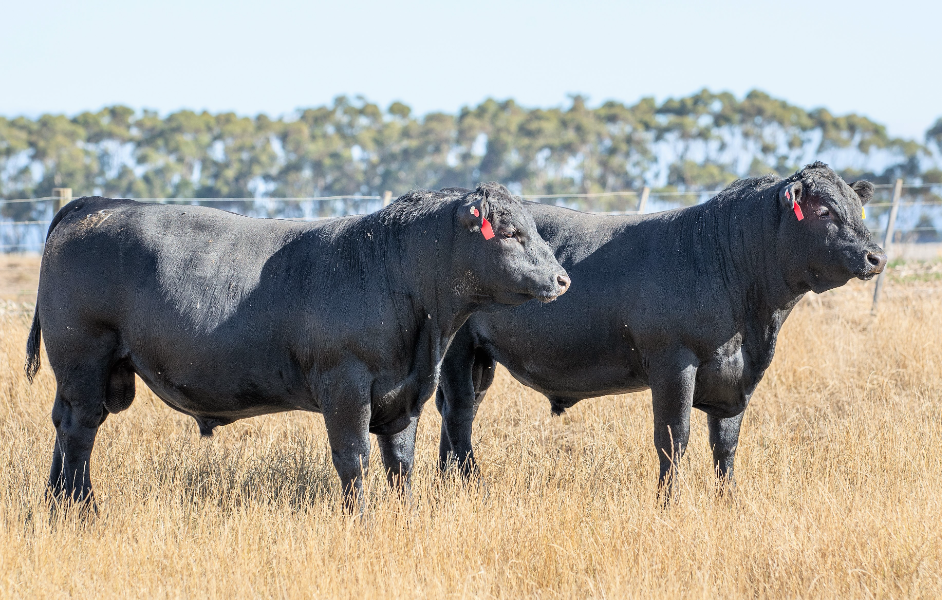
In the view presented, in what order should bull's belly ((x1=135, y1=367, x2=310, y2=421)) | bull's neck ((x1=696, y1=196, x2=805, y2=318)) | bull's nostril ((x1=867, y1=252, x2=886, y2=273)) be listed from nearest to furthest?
bull's belly ((x1=135, y1=367, x2=310, y2=421)) < bull's nostril ((x1=867, y1=252, x2=886, y2=273)) < bull's neck ((x1=696, y1=196, x2=805, y2=318))

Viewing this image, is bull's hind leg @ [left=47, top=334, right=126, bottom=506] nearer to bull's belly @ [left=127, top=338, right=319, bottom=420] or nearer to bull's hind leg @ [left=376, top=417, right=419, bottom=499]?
bull's belly @ [left=127, top=338, right=319, bottom=420]

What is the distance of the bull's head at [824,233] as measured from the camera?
5.38 metres

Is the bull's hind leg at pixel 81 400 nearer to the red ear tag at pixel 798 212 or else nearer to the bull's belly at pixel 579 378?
the bull's belly at pixel 579 378

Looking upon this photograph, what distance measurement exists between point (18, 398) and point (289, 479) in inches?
129

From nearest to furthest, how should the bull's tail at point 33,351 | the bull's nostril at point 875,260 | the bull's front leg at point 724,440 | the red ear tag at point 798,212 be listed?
the bull's nostril at point 875,260 < the red ear tag at point 798,212 < the bull's tail at point 33,351 < the bull's front leg at point 724,440

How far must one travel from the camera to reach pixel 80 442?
5.48 m

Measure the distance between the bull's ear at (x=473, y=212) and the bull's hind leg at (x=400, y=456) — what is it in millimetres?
1201

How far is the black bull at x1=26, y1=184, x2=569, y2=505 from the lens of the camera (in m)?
4.94

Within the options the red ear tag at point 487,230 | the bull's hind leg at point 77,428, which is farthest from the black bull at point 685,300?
the bull's hind leg at point 77,428

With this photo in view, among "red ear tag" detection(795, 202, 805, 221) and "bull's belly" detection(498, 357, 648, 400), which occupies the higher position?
"red ear tag" detection(795, 202, 805, 221)

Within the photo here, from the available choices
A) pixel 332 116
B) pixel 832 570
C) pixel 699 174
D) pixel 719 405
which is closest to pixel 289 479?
pixel 719 405

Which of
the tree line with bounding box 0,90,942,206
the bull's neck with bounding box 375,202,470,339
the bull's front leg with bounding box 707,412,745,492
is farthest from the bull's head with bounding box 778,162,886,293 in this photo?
the tree line with bounding box 0,90,942,206

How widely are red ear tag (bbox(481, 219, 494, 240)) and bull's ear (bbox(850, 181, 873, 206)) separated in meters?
2.50

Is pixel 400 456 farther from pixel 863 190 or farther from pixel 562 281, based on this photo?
pixel 863 190
